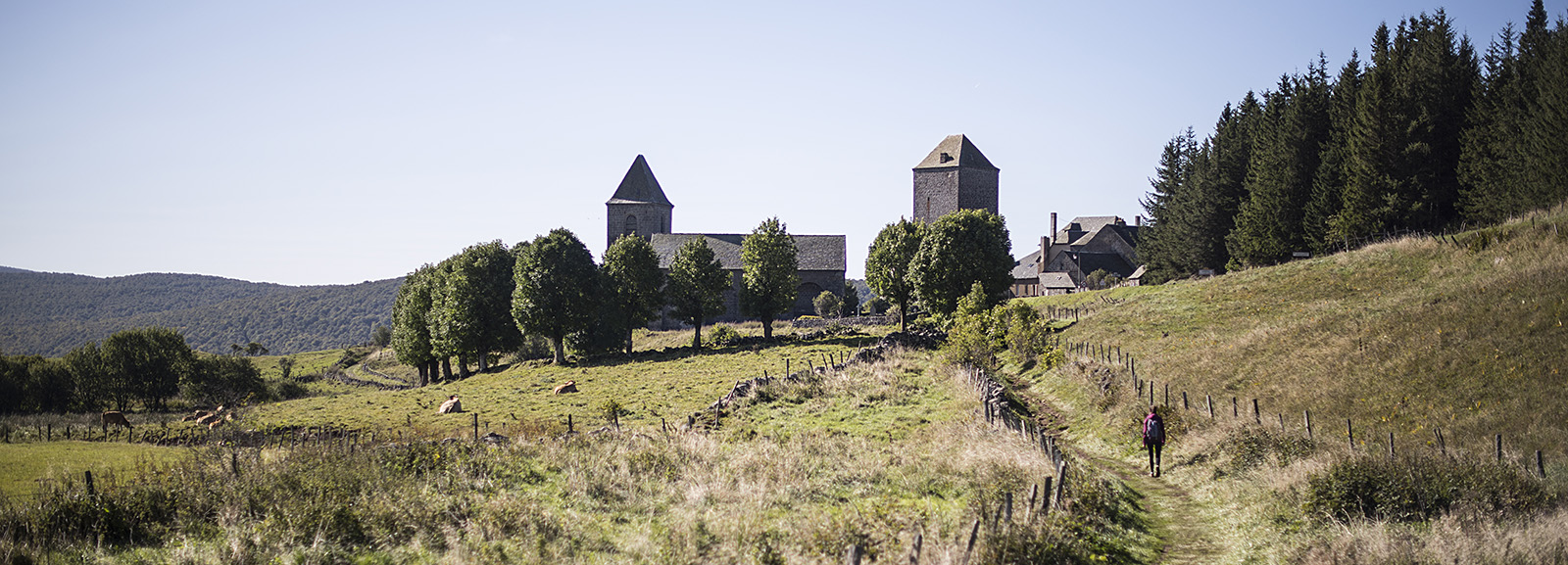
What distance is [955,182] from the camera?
3253 inches

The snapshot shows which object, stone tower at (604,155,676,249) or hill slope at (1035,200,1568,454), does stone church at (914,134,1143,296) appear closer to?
stone tower at (604,155,676,249)

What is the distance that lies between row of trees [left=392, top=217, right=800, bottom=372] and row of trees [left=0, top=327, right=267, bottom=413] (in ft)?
44.7

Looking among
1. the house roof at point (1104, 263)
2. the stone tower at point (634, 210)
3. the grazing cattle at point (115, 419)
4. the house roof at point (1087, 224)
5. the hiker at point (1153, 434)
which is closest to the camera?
the hiker at point (1153, 434)

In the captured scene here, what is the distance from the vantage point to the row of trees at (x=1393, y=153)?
3362 cm

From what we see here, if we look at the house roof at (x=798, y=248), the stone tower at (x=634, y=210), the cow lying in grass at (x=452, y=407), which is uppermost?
the stone tower at (x=634, y=210)

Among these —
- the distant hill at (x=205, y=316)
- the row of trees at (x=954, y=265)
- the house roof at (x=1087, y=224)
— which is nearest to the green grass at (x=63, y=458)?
the row of trees at (x=954, y=265)

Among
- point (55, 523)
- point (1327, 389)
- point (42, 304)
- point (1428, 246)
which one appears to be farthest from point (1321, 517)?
point (42, 304)

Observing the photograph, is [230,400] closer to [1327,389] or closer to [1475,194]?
[1327,389]

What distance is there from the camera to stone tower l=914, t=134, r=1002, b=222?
82438mm

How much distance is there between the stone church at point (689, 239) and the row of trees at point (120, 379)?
113 feet

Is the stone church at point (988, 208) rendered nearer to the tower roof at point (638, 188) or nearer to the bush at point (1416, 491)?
the tower roof at point (638, 188)

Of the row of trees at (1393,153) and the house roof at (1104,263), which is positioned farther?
the house roof at (1104,263)

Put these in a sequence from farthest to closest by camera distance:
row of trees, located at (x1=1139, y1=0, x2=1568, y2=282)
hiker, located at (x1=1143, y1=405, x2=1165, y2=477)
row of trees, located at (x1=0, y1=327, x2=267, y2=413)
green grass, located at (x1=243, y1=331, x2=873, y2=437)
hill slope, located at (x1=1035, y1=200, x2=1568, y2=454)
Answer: row of trees, located at (x1=0, y1=327, x2=267, y2=413) < row of trees, located at (x1=1139, y1=0, x2=1568, y2=282) < green grass, located at (x1=243, y1=331, x2=873, y2=437) < hill slope, located at (x1=1035, y1=200, x2=1568, y2=454) < hiker, located at (x1=1143, y1=405, x2=1165, y2=477)

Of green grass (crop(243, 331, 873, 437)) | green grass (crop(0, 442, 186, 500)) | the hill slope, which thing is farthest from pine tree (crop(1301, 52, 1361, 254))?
green grass (crop(0, 442, 186, 500))
